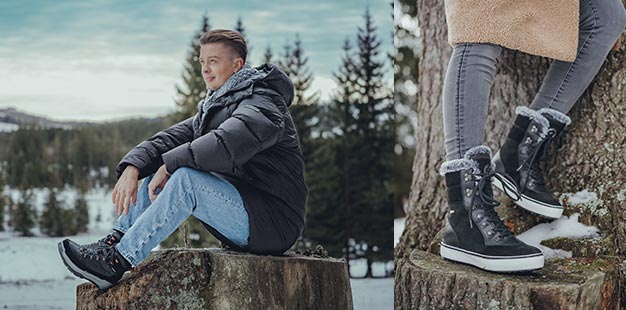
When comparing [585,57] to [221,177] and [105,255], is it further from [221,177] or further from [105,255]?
[105,255]

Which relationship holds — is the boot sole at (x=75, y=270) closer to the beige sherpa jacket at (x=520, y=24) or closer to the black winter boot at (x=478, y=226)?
the black winter boot at (x=478, y=226)

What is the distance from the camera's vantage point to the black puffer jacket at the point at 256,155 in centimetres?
201

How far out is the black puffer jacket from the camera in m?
2.01

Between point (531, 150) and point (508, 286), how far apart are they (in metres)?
0.51

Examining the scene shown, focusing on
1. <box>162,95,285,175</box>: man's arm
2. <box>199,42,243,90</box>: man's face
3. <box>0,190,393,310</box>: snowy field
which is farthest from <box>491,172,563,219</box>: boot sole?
<box>0,190,393,310</box>: snowy field

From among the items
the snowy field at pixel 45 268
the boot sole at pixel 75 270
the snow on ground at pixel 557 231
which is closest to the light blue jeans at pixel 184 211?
the boot sole at pixel 75 270

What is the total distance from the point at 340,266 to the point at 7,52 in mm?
5859

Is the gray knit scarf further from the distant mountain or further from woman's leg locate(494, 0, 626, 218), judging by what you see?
the distant mountain

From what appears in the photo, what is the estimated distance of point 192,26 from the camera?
888 centimetres

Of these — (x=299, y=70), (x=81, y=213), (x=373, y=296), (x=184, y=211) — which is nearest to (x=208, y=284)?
(x=184, y=211)

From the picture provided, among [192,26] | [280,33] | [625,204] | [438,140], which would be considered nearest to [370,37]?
[280,33]

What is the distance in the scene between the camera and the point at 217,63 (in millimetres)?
2273

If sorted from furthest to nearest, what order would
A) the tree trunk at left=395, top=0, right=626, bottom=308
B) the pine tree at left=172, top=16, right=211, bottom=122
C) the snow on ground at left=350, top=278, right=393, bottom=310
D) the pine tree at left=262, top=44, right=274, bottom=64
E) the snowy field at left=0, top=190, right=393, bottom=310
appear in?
the pine tree at left=172, top=16, right=211, bottom=122 → the pine tree at left=262, top=44, right=274, bottom=64 → the snowy field at left=0, top=190, right=393, bottom=310 → the snow on ground at left=350, top=278, right=393, bottom=310 → the tree trunk at left=395, top=0, right=626, bottom=308

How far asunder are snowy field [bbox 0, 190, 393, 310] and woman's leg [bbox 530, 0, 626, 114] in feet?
13.8
